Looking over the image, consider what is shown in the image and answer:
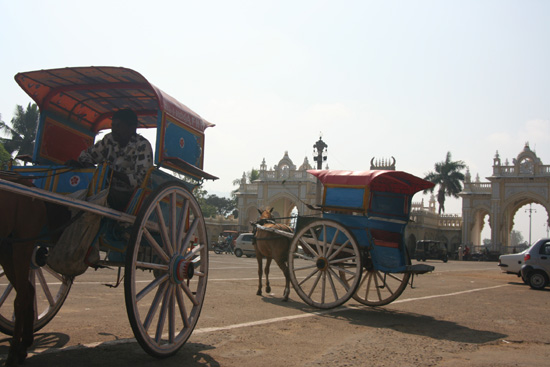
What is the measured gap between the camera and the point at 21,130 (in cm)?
4766

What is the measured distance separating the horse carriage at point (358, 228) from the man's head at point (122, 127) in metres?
4.04

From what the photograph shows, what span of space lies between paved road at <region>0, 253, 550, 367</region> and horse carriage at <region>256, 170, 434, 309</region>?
660mm

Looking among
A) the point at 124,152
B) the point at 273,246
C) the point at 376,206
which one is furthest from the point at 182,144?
the point at 273,246

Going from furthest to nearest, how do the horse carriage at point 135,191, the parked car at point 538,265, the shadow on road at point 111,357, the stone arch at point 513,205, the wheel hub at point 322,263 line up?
the stone arch at point 513,205 → the parked car at point 538,265 → the wheel hub at point 322,263 → the horse carriage at point 135,191 → the shadow on road at point 111,357

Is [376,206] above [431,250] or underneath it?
above

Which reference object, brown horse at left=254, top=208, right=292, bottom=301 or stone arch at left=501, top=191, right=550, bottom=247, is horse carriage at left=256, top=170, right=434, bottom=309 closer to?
brown horse at left=254, top=208, right=292, bottom=301

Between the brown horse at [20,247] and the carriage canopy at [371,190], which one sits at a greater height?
the carriage canopy at [371,190]

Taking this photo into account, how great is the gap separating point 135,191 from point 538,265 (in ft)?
47.7

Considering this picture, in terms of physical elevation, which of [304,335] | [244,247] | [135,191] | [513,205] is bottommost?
[304,335]

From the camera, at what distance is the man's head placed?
5.29m

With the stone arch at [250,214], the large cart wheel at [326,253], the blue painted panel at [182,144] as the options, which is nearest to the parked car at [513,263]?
the large cart wheel at [326,253]

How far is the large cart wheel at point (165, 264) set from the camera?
4195mm

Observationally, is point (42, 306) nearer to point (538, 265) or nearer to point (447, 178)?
point (538, 265)

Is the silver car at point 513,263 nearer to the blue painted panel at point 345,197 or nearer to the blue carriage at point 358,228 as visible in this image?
the blue carriage at point 358,228
